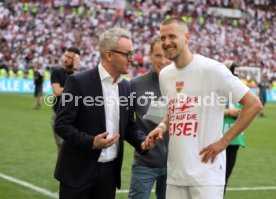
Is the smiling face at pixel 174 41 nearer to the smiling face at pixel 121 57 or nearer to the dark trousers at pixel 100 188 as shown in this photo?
the smiling face at pixel 121 57

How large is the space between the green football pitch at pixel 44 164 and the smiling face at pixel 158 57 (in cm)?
310

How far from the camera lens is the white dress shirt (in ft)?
15.0

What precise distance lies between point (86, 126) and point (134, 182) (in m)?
1.41

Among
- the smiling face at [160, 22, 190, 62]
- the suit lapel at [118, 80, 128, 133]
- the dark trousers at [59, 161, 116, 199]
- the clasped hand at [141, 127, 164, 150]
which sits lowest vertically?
the dark trousers at [59, 161, 116, 199]

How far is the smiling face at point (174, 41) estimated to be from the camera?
4438mm

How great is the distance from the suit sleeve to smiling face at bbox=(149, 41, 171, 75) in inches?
54.0

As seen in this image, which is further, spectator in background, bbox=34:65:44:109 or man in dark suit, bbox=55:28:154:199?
spectator in background, bbox=34:65:44:109

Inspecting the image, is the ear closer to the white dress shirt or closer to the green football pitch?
the white dress shirt

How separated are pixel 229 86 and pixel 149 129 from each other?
5.30 ft

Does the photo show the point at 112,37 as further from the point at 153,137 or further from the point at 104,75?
the point at 153,137

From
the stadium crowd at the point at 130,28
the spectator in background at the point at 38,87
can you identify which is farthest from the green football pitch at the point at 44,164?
the stadium crowd at the point at 130,28

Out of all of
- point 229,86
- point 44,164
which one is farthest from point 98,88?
point 44,164

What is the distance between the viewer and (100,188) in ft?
15.1

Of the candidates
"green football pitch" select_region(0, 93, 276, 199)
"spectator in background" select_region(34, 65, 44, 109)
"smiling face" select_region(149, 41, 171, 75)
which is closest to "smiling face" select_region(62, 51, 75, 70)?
"green football pitch" select_region(0, 93, 276, 199)
